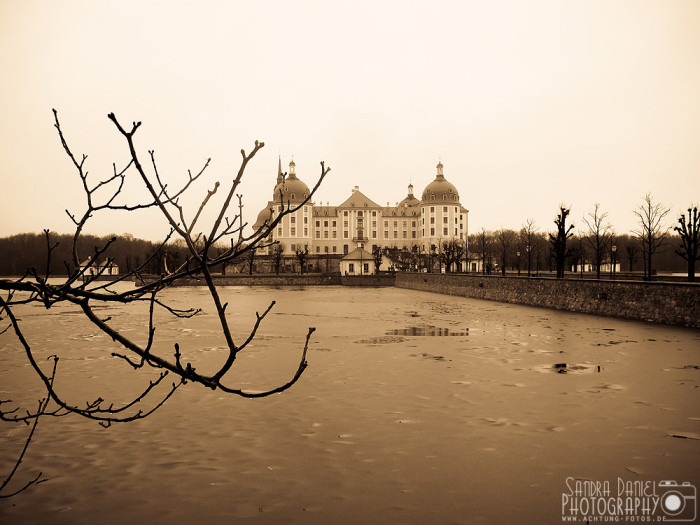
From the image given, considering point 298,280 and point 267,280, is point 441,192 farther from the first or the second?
point 267,280

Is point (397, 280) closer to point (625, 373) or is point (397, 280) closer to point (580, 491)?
point (625, 373)

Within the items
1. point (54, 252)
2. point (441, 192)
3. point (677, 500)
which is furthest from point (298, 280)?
point (677, 500)

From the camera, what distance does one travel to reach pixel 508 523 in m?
5.77

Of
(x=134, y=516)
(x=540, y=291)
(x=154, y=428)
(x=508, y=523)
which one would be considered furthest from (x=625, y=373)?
(x=540, y=291)

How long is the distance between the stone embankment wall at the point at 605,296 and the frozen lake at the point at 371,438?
613 cm

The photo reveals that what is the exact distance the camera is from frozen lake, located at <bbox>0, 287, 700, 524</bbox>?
246 inches

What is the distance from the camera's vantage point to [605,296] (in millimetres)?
26438

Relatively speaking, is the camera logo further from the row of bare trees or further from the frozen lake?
the row of bare trees

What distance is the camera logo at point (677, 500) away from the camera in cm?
601

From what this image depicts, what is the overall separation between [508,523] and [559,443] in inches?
106

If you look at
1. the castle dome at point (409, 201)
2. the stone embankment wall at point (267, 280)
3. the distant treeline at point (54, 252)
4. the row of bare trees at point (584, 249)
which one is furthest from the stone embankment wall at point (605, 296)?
the castle dome at point (409, 201)

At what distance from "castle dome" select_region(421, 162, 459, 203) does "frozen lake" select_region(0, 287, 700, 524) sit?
9839cm

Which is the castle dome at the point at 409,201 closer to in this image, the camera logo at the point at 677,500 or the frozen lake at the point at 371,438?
the frozen lake at the point at 371,438

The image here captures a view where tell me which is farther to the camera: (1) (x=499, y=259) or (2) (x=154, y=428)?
(1) (x=499, y=259)
